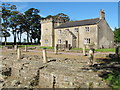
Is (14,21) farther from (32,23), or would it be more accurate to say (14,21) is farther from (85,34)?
(85,34)

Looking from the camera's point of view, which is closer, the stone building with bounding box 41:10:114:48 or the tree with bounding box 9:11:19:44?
the stone building with bounding box 41:10:114:48

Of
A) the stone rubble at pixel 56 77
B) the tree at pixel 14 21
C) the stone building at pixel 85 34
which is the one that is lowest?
the stone rubble at pixel 56 77

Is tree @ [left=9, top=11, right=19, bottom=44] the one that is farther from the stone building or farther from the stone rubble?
the stone rubble

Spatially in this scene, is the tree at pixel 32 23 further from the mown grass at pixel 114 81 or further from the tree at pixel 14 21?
the mown grass at pixel 114 81

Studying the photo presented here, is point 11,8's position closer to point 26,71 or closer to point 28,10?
point 28,10

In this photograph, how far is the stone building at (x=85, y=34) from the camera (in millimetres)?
29750

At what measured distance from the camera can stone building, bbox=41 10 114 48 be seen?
29750 mm

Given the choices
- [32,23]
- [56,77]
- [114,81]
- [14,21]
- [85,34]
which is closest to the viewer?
[114,81]

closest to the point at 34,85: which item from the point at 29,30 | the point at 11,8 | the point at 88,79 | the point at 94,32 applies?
the point at 88,79

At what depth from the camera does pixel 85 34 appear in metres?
31.4

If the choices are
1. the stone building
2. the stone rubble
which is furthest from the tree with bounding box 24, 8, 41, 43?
the stone rubble

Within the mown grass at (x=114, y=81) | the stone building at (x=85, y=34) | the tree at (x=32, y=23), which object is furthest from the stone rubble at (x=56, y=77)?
the tree at (x=32, y=23)

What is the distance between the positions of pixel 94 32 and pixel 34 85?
2364 cm

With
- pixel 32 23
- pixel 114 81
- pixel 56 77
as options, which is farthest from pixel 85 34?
pixel 32 23
